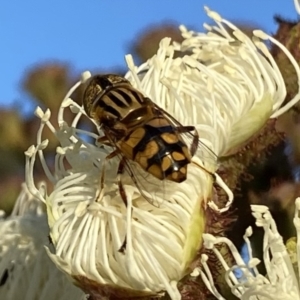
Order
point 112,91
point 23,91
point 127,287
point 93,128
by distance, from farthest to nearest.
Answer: point 23,91 → point 93,128 → point 112,91 → point 127,287

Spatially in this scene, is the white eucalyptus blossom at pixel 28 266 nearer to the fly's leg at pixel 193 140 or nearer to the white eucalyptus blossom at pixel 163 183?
the white eucalyptus blossom at pixel 163 183

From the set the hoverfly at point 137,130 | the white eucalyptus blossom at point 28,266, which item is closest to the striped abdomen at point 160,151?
the hoverfly at point 137,130

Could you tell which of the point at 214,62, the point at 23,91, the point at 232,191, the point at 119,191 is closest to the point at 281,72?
the point at 214,62

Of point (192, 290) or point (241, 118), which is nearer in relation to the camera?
point (192, 290)

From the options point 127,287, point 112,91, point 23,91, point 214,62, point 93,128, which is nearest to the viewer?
point 127,287

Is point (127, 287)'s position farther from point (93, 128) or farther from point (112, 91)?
point (93, 128)

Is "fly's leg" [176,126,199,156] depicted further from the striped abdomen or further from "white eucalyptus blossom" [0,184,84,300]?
"white eucalyptus blossom" [0,184,84,300]

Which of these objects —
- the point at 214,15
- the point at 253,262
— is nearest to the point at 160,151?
the point at 253,262
